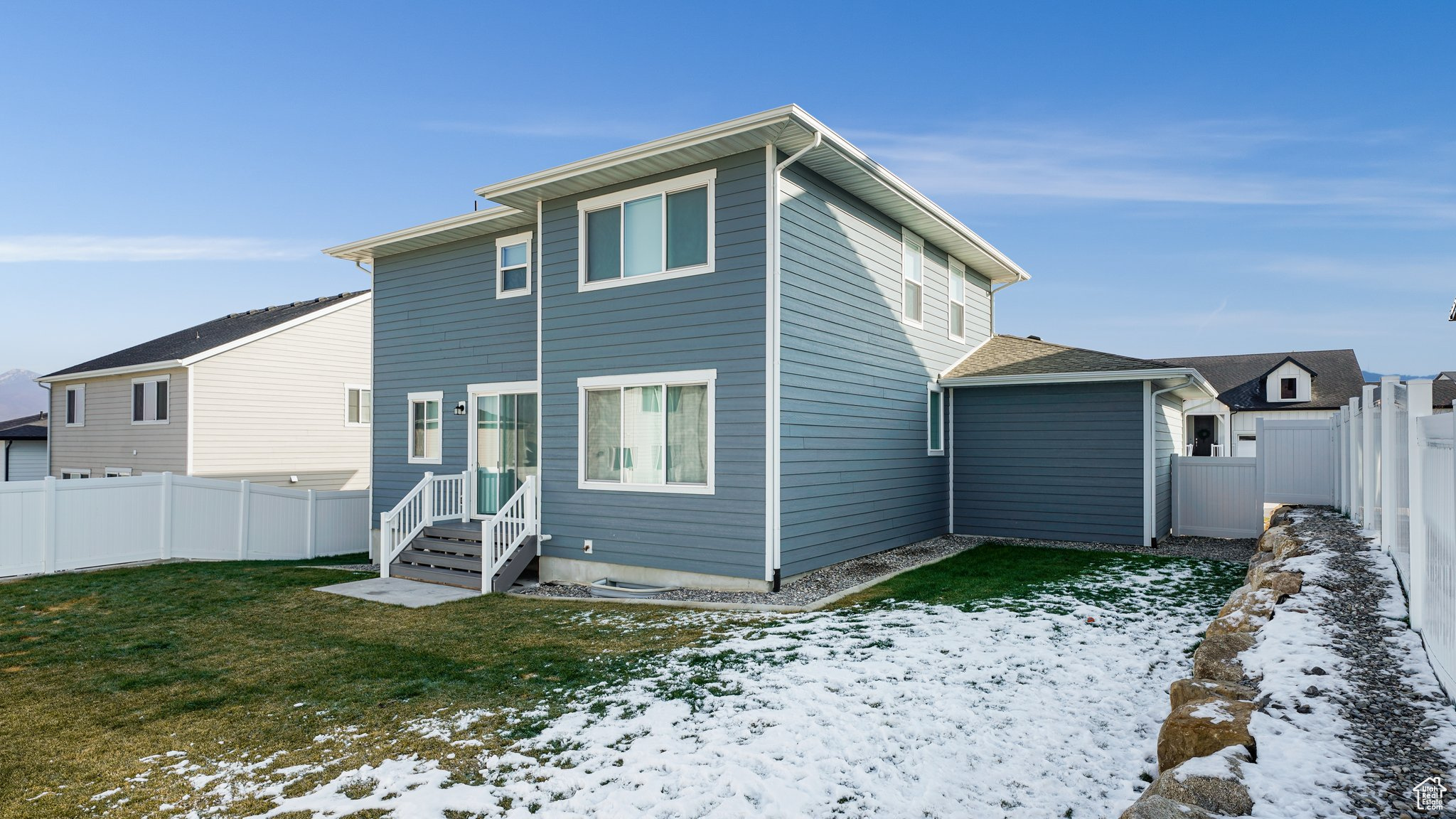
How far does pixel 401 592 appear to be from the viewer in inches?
371

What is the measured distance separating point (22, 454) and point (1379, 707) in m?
36.0

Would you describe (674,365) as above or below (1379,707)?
above

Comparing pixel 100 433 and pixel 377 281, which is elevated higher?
pixel 377 281

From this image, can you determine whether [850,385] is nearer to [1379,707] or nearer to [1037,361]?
[1037,361]

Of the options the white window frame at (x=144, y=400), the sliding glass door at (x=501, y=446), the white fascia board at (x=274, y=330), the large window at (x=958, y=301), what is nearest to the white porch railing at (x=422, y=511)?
the sliding glass door at (x=501, y=446)

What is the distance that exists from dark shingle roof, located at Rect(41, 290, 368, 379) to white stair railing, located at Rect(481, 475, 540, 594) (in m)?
12.2

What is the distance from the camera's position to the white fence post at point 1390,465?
19.4ft

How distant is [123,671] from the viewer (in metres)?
5.86

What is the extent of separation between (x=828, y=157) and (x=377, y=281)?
913 centimetres

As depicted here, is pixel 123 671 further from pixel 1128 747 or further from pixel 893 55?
pixel 893 55

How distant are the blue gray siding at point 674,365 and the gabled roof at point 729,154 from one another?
0.83 feet

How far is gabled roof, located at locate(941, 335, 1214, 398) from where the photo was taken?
11.1 meters

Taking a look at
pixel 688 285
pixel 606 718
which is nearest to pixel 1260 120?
pixel 688 285

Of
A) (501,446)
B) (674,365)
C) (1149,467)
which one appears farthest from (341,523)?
(1149,467)
